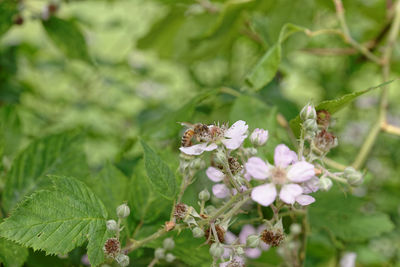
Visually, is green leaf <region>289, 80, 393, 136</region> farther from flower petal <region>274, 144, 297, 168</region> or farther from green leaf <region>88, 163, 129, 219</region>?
green leaf <region>88, 163, 129, 219</region>

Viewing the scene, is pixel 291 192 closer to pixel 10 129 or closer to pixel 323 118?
pixel 323 118

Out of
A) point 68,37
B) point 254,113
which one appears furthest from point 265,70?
point 68,37

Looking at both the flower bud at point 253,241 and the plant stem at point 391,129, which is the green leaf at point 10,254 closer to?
the flower bud at point 253,241

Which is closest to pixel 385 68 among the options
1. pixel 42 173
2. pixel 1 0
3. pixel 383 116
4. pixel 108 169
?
pixel 383 116

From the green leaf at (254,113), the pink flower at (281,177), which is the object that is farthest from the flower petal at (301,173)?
the green leaf at (254,113)

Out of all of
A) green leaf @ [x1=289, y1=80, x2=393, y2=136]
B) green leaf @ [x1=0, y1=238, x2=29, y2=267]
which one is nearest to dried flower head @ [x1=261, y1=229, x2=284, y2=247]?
green leaf @ [x1=289, y1=80, x2=393, y2=136]

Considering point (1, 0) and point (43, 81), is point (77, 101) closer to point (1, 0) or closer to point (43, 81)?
point (43, 81)
